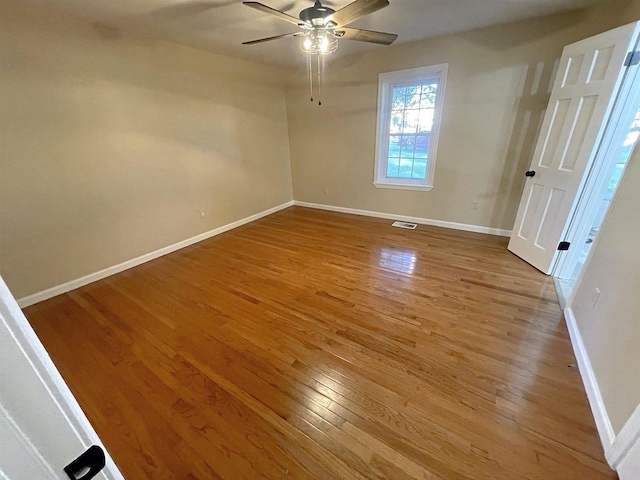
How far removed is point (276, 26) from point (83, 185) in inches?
97.5

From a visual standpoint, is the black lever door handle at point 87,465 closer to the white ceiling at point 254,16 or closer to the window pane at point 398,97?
the white ceiling at point 254,16

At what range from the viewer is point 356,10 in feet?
5.69

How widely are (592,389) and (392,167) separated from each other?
3.36m

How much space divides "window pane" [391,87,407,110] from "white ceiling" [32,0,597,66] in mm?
671

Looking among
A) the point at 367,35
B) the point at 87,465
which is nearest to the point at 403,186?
the point at 367,35

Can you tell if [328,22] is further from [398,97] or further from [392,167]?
[392,167]

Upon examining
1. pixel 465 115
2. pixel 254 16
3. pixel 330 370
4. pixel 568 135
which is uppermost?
pixel 254 16

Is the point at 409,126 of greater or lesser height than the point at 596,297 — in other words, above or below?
above

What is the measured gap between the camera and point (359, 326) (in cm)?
209

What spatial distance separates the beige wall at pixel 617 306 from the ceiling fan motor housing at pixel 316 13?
2.13 metres

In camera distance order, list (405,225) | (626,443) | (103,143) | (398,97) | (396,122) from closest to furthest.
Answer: (626,443) → (103,143) → (398,97) → (396,122) → (405,225)

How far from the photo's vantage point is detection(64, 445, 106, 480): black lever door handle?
1.48ft

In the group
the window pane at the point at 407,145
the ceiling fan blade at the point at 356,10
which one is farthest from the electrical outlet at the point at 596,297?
the window pane at the point at 407,145

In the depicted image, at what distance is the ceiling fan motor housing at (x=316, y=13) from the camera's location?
72.6 inches
